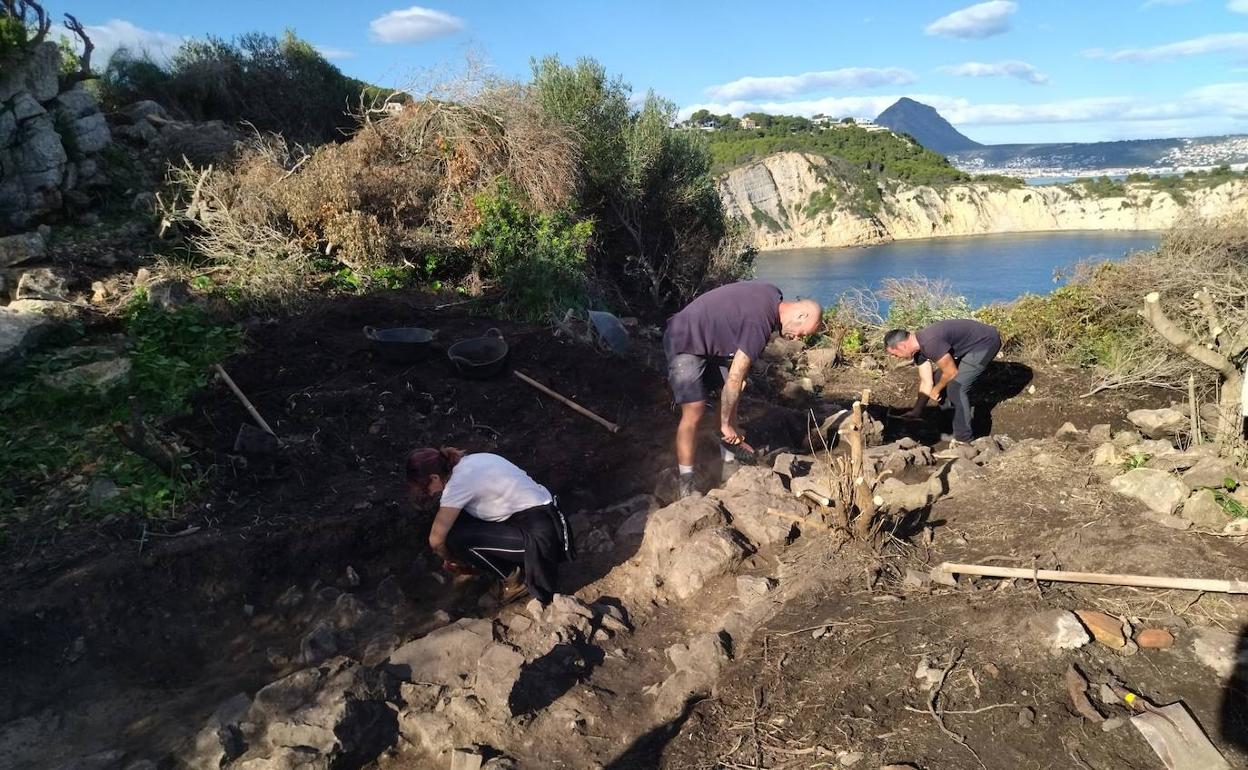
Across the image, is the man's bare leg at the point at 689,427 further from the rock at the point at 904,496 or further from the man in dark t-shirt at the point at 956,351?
the man in dark t-shirt at the point at 956,351

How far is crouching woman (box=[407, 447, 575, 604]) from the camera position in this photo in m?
3.90

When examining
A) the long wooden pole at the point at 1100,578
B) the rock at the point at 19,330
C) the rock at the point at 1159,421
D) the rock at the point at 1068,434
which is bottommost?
the rock at the point at 1159,421

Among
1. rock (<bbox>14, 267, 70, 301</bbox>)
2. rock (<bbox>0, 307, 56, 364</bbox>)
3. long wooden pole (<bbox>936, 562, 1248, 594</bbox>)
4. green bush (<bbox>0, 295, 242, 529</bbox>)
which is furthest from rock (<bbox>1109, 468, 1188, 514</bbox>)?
rock (<bbox>14, 267, 70, 301</bbox>)

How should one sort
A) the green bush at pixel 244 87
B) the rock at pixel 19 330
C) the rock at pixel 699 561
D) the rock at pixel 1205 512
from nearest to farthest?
the rock at pixel 1205 512
the rock at pixel 699 561
the rock at pixel 19 330
the green bush at pixel 244 87

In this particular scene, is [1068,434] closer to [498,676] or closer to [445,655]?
[498,676]

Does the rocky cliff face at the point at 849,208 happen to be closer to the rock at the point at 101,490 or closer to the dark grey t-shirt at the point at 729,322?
the dark grey t-shirt at the point at 729,322

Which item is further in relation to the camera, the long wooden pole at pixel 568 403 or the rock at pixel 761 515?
the long wooden pole at pixel 568 403

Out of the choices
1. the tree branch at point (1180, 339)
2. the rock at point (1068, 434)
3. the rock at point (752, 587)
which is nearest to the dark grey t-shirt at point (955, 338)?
the rock at point (1068, 434)

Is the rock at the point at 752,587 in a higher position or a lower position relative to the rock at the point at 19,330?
lower

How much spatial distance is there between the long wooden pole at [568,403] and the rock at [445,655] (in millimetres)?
2857

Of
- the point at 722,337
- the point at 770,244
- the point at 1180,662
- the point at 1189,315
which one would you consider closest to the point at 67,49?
the point at 722,337

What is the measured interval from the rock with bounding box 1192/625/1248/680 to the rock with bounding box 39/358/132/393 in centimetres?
670

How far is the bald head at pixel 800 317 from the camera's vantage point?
4594 millimetres

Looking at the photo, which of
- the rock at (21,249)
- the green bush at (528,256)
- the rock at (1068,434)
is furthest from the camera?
the green bush at (528,256)
